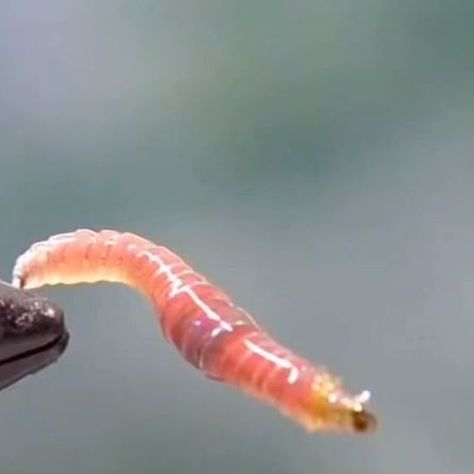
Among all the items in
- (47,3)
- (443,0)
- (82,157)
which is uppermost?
(443,0)

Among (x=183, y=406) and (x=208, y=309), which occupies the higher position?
(x=183, y=406)

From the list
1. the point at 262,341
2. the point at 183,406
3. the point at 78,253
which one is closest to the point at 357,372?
the point at 183,406

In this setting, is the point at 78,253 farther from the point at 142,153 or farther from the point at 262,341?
the point at 142,153

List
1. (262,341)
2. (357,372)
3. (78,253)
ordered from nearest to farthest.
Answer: (262,341) < (78,253) < (357,372)

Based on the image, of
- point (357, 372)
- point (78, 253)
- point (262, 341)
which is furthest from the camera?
point (357, 372)

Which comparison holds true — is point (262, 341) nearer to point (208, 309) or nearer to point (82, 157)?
point (208, 309)

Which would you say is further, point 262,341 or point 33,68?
point 33,68

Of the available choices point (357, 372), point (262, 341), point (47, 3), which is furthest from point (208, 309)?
point (47, 3)
